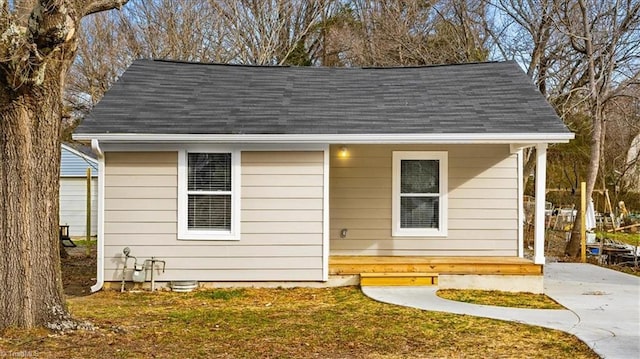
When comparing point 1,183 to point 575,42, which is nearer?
point 1,183

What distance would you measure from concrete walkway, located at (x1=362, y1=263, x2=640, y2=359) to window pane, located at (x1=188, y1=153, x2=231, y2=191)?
8.08 feet

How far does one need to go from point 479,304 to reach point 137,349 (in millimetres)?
3990

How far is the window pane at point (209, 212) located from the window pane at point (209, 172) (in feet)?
0.45

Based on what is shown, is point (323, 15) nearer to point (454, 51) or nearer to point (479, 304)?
point (454, 51)

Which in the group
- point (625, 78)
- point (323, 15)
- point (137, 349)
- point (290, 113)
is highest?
point (323, 15)

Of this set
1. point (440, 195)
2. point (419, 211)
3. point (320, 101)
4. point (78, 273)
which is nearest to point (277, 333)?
point (419, 211)

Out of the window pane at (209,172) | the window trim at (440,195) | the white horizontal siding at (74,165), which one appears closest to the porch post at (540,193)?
the window trim at (440,195)

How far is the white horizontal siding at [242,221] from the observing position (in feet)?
25.4

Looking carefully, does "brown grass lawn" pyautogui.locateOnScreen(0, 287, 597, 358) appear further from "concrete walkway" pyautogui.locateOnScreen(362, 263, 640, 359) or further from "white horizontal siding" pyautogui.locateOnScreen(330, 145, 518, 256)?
"white horizontal siding" pyautogui.locateOnScreen(330, 145, 518, 256)

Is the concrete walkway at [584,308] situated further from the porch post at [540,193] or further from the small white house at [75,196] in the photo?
the small white house at [75,196]

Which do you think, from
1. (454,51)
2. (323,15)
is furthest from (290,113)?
(323,15)

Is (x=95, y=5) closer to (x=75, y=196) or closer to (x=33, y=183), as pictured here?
(x=33, y=183)

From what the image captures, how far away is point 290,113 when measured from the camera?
27.0 feet

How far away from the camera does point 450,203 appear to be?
28.7ft
